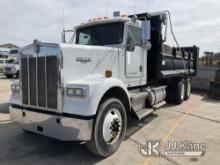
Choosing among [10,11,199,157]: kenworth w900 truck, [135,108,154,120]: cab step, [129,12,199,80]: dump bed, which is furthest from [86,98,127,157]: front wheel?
[129,12,199,80]: dump bed

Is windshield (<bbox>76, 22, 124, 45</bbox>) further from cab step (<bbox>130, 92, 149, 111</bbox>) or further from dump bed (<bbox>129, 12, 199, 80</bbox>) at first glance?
cab step (<bbox>130, 92, 149, 111</bbox>)

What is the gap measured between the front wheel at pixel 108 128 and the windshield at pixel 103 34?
1630 millimetres

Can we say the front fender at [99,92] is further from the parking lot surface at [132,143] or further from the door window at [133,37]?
→ the door window at [133,37]

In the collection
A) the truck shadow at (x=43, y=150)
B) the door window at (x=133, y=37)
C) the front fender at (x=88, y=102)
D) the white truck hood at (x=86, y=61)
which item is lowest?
the truck shadow at (x=43, y=150)

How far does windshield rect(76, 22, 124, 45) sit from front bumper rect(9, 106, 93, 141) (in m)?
2.35

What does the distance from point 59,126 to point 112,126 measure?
41.3 inches

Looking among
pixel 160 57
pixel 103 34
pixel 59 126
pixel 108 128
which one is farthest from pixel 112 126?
pixel 160 57

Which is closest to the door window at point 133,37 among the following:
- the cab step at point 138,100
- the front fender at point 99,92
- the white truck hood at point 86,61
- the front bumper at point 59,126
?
the white truck hood at point 86,61

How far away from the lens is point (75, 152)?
4.69 m

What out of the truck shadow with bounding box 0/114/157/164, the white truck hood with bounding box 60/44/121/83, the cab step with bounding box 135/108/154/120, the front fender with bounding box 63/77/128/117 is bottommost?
the truck shadow with bounding box 0/114/157/164

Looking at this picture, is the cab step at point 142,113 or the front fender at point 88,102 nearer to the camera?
the front fender at point 88,102

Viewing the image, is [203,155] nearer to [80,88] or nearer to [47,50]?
[80,88]

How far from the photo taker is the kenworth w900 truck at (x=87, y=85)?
13.1 feet

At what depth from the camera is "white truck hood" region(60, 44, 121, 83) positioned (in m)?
4.22
